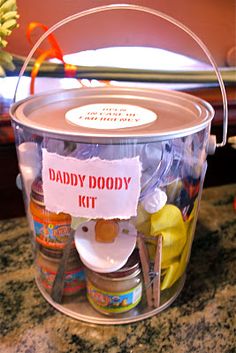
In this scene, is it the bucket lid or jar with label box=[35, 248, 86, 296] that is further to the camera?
jar with label box=[35, 248, 86, 296]

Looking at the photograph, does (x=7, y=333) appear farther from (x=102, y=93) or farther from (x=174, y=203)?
(x=102, y=93)

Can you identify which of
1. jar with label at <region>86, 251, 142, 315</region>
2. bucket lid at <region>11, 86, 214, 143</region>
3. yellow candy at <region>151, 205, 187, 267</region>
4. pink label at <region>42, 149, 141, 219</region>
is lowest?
jar with label at <region>86, 251, 142, 315</region>

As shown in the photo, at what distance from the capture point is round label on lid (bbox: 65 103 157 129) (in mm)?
460

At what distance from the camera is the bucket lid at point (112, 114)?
1.34ft

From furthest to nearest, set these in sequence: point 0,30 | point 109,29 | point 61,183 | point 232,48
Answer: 1. point 232,48
2. point 109,29
3. point 0,30
4. point 61,183

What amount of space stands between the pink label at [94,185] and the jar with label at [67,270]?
0.32 ft

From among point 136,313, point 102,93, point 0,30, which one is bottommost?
point 136,313

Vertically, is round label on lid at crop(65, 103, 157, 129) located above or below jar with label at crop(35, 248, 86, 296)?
above

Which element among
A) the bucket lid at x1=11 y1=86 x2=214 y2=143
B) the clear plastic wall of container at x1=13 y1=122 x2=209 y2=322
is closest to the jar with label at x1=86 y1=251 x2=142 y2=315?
the clear plastic wall of container at x1=13 y1=122 x2=209 y2=322

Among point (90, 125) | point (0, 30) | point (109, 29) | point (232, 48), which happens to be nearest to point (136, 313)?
point (90, 125)

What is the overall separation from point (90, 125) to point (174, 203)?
6.6 inches

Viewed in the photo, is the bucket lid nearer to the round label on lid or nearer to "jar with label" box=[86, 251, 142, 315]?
the round label on lid

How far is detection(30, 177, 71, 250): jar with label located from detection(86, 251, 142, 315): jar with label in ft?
0.20

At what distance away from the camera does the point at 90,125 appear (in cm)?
46
